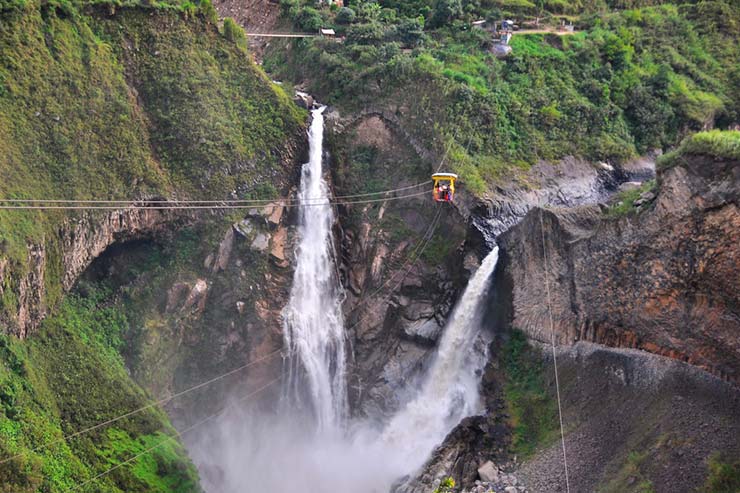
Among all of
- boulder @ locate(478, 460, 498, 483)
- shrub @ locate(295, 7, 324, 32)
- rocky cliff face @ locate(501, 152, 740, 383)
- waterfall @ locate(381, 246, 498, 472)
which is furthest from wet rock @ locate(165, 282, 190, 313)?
shrub @ locate(295, 7, 324, 32)

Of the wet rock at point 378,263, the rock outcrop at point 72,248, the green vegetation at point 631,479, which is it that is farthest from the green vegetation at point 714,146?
the rock outcrop at point 72,248

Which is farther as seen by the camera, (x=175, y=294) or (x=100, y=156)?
(x=175, y=294)

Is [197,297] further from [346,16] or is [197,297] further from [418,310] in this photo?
[346,16]

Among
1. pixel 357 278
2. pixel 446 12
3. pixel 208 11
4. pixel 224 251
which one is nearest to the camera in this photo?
→ pixel 224 251

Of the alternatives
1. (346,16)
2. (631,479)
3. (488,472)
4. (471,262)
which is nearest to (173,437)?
(488,472)

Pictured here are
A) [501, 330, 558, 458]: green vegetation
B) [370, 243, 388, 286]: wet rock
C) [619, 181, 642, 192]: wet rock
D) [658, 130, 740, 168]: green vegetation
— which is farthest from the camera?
[619, 181, 642, 192]: wet rock

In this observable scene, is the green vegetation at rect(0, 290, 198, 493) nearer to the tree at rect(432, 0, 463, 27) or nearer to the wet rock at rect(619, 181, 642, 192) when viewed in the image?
the wet rock at rect(619, 181, 642, 192)
